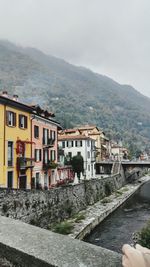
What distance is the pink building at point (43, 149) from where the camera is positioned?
31.9 meters

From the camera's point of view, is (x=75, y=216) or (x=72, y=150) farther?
(x=72, y=150)

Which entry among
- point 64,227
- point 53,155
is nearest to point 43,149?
point 53,155

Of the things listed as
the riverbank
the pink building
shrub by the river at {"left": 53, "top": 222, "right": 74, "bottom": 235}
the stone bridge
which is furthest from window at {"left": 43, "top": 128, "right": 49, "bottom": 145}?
the stone bridge

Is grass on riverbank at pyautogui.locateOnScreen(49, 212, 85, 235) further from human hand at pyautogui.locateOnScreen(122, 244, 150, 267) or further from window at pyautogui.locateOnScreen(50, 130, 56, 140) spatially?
human hand at pyautogui.locateOnScreen(122, 244, 150, 267)

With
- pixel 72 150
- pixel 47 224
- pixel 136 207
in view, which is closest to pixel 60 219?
pixel 47 224

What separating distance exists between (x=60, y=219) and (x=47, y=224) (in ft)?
9.35

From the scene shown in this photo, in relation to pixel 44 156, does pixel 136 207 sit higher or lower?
lower

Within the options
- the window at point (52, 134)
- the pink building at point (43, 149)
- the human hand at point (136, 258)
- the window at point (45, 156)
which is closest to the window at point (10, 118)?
the pink building at point (43, 149)

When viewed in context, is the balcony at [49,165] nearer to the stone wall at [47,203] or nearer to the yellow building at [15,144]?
the yellow building at [15,144]

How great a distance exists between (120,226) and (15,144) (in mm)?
13544

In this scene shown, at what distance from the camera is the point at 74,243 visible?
2.55m

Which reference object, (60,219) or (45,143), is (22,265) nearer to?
(60,219)

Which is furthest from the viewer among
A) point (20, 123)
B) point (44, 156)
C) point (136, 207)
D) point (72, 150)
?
point (72, 150)

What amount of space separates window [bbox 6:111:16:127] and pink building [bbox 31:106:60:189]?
3901 mm
